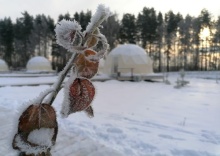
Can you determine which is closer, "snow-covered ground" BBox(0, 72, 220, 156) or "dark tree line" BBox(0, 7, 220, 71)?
"snow-covered ground" BBox(0, 72, 220, 156)

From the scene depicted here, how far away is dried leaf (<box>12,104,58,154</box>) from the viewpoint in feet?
2.29

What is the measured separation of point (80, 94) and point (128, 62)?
853 inches

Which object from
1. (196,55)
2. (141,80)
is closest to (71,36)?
(141,80)

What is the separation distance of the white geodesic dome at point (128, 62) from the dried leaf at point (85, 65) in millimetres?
20800

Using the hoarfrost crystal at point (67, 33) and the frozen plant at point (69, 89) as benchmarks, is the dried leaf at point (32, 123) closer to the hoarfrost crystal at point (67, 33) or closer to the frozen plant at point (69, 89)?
the frozen plant at point (69, 89)

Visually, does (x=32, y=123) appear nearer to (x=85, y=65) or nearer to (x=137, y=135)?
(x=85, y=65)

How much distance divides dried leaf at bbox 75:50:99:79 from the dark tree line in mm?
46685

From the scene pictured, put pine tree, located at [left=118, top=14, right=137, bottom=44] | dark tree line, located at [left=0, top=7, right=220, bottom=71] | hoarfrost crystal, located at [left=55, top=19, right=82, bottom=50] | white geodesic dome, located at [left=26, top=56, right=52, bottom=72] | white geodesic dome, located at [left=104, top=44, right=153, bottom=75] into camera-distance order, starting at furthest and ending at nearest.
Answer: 1. dark tree line, located at [left=0, top=7, right=220, bottom=71]
2. pine tree, located at [left=118, top=14, right=137, bottom=44]
3. white geodesic dome, located at [left=26, top=56, right=52, bottom=72]
4. white geodesic dome, located at [left=104, top=44, right=153, bottom=75]
5. hoarfrost crystal, located at [left=55, top=19, right=82, bottom=50]

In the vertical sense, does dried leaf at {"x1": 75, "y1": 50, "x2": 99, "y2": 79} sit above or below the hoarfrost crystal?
below

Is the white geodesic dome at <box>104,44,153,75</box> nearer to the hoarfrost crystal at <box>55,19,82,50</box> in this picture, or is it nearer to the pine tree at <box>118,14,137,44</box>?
the hoarfrost crystal at <box>55,19,82,50</box>

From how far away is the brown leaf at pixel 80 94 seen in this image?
721 millimetres

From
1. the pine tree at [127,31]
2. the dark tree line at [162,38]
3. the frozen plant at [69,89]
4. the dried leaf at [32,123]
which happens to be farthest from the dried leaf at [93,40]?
the pine tree at [127,31]

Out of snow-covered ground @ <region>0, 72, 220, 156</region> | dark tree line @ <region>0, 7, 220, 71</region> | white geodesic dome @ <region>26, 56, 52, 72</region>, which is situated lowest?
snow-covered ground @ <region>0, 72, 220, 156</region>

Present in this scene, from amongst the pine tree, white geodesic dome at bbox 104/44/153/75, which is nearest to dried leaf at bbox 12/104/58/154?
white geodesic dome at bbox 104/44/153/75
